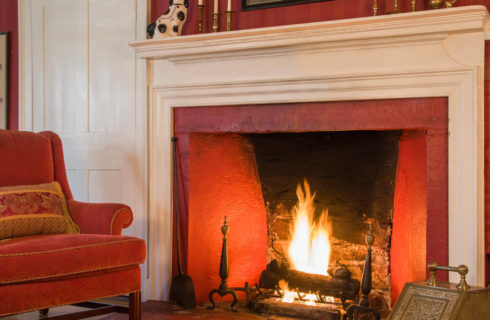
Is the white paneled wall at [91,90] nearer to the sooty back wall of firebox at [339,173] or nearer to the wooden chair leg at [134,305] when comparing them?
the wooden chair leg at [134,305]

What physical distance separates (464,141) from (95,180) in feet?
6.60

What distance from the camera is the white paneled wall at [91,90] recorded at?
9.64 feet

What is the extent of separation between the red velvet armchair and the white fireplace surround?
50 cm

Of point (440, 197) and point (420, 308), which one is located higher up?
point (440, 197)

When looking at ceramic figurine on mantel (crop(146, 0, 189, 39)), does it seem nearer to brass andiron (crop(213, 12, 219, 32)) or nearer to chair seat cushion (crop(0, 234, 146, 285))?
brass andiron (crop(213, 12, 219, 32))

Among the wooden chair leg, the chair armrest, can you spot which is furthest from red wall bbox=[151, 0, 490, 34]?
the wooden chair leg

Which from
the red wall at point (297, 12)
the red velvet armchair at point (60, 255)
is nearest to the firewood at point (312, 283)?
the red velvet armchair at point (60, 255)

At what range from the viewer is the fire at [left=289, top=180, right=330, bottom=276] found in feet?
9.26

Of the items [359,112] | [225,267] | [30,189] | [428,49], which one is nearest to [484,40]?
[428,49]

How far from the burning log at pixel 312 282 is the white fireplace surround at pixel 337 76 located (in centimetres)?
53

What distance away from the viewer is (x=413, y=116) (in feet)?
7.57

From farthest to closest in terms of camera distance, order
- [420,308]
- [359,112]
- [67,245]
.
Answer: [359,112] < [67,245] < [420,308]

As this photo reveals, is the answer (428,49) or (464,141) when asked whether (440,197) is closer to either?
(464,141)

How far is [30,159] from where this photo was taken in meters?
2.61
